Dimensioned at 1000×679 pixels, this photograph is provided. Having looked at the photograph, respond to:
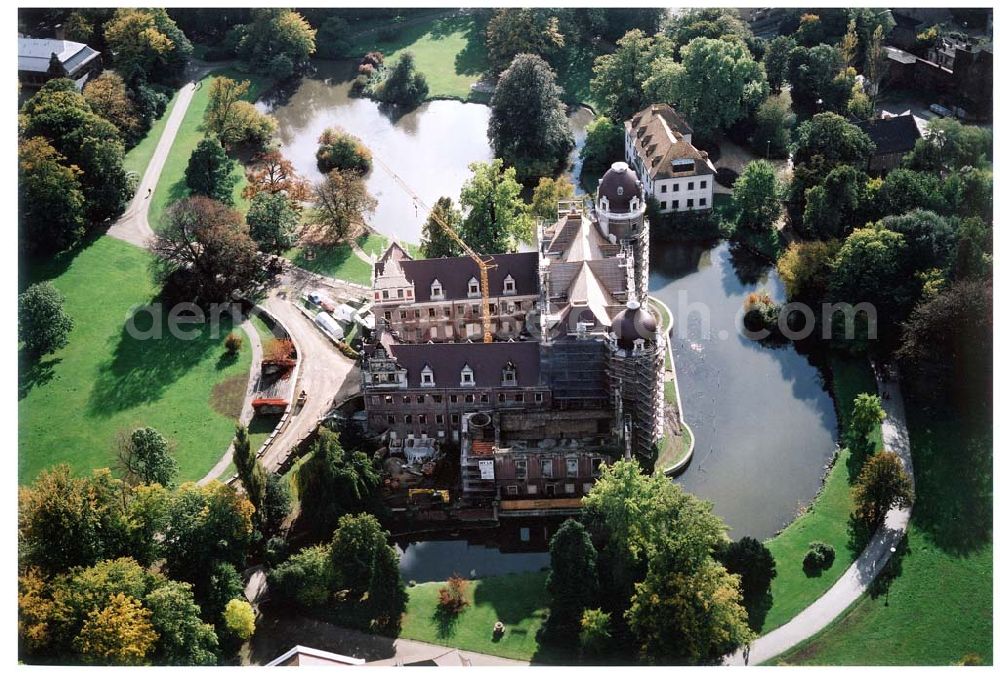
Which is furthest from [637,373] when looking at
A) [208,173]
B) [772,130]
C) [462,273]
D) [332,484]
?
[208,173]

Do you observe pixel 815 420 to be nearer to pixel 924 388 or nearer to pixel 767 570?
pixel 924 388

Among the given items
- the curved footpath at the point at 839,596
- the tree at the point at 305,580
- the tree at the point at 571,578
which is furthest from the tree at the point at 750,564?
the tree at the point at 305,580

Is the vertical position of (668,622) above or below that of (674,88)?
below

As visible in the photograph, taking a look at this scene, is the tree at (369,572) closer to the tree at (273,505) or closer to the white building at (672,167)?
the tree at (273,505)

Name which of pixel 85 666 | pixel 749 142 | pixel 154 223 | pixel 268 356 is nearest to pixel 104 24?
pixel 154 223

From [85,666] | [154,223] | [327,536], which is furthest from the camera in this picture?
[154,223]

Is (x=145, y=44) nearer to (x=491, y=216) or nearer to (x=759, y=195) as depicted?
(x=491, y=216)
